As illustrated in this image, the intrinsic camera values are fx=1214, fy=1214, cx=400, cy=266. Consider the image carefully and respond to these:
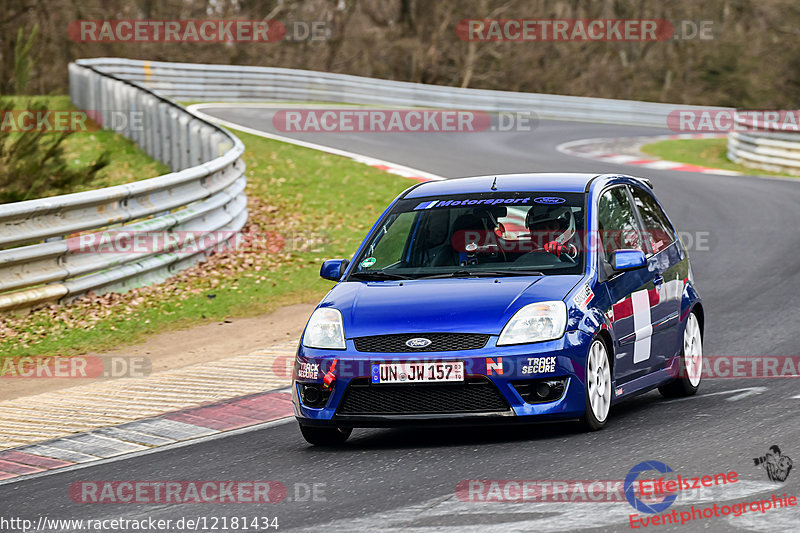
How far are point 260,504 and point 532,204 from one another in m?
2.97

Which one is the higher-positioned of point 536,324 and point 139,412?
point 536,324

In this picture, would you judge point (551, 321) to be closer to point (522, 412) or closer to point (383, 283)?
point (522, 412)

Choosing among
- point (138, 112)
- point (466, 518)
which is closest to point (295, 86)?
point (138, 112)

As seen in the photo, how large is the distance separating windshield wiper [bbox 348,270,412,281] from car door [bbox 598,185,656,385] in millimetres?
1271

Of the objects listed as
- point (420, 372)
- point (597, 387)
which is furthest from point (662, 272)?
point (420, 372)

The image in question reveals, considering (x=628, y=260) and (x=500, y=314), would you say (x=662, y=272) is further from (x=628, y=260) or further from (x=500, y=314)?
(x=500, y=314)

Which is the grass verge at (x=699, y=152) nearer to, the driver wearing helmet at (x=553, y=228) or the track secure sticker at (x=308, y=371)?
the driver wearing helmet at (x=553, y=228)

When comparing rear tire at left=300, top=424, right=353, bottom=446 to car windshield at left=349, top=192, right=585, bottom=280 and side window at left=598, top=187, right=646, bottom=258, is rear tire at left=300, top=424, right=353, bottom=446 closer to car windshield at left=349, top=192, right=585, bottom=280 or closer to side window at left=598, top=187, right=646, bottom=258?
car windshield at left=349, top=192, right=585, bottom=280

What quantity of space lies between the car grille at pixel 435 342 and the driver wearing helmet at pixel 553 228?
1.11 metres

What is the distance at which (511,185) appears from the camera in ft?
26.6

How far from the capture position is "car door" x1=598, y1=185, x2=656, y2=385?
749cm

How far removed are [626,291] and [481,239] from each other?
0.97 m

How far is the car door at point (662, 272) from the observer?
8137 mm

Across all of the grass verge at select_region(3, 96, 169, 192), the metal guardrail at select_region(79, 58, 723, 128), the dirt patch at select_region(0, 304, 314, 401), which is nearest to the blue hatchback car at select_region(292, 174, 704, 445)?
the dirt patch at select_region(0, 304, 314, 401)
